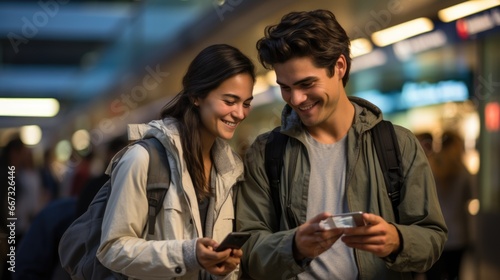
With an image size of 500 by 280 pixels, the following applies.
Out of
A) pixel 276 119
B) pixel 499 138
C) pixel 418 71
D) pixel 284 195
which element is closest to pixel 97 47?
pixel 276 119

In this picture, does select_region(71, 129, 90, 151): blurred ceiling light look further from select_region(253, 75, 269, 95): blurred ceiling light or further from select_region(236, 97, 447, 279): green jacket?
select_region(236, 97, 447, 279): green jacket

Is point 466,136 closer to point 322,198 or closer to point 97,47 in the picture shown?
point 322,198

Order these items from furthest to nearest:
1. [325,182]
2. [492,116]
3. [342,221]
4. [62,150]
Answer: [62,150]
[492,116]
[325,182]
[342,221]

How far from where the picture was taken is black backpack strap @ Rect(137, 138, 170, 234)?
321 centimetres

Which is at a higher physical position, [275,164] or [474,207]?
[275,164]

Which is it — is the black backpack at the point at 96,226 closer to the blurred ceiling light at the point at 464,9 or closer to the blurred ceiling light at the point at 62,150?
the blurred ceiling light at the point at 464,9

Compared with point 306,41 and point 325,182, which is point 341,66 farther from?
point 325,182

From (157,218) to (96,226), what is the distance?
9.8 inches

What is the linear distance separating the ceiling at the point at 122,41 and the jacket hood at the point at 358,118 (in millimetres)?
4327

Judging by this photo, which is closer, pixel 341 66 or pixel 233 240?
pixel 233 240

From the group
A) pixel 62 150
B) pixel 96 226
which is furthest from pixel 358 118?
pixel 62 150

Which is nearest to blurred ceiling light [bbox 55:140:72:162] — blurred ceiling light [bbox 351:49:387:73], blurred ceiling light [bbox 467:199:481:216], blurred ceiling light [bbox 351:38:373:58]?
blurred ceiling light [bbox 351:49:387:73]

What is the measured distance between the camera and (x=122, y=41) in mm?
15961

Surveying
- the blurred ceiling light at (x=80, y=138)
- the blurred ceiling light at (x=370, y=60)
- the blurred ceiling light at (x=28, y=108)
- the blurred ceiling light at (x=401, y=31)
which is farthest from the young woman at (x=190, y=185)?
the blurred ceiling light at (x=80, y=138)
